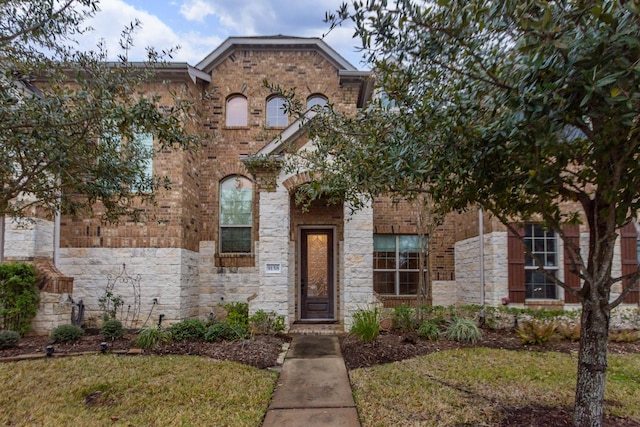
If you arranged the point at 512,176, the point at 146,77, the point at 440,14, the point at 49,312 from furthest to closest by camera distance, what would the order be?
1. the point at 49,312
2. the point at 146,77
3. the point at 512,176
4. the point at 440,14

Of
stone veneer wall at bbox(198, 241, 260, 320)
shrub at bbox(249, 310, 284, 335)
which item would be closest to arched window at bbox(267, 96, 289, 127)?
stone veneer wall at bbox(198, 241, 260, 320)

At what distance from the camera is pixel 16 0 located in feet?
12.8

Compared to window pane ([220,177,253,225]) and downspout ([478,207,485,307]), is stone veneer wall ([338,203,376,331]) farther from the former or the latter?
window pane ([220,177,253,225])

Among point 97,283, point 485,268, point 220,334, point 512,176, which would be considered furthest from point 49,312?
point 485,268

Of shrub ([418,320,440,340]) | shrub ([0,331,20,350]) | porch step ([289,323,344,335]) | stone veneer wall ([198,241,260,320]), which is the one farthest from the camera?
stone veneer wall ([198,241,260,320])

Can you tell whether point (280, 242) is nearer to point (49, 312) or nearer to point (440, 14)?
point (49, 312)

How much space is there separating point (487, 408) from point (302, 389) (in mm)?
2220

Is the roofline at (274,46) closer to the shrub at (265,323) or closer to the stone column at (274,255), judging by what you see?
the stone column at (274,255)

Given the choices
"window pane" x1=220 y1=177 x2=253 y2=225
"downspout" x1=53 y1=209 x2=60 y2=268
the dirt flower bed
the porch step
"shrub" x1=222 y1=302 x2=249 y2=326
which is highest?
"window pane" x1=220 y1=177 x2=253 y2=225

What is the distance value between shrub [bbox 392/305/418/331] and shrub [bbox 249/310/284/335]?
8.02 feet

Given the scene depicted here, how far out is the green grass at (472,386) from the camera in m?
4.14

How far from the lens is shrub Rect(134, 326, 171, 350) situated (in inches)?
272

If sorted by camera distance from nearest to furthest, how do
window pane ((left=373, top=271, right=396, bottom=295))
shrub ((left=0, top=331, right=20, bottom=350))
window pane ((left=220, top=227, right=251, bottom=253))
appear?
shrub ((left=0, top=331, right=20, bottom=350)), window pane ((left=220, top=227, right=251, bottom=253)), window pane ((left=373, top=271, right=396, bottom=295))

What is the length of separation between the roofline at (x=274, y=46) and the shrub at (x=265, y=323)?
22.7 feet
